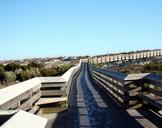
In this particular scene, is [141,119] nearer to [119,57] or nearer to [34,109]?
[34,109]

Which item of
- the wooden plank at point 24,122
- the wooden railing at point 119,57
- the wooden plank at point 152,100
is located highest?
the wooden plank at point 24,122

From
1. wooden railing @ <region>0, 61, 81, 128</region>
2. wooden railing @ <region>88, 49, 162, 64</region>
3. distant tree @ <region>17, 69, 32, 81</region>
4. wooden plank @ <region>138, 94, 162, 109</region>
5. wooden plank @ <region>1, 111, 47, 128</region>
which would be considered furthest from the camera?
wooden railing @ <region>88, 49, 162, 64</region>

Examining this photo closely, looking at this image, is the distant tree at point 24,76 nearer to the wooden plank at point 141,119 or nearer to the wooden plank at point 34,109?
the wooden plank at point 141,119

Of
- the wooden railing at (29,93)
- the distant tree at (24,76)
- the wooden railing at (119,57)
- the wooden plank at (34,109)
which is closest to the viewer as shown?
the wooden railing at (29,93)

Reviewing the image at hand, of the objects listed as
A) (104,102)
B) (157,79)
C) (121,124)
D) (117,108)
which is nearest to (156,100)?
(157,79)

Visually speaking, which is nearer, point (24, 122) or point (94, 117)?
point (24, 122)

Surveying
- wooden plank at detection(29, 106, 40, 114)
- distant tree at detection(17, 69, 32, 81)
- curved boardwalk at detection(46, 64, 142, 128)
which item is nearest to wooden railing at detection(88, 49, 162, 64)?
distant tree at detection(17, 69, 32, 81)

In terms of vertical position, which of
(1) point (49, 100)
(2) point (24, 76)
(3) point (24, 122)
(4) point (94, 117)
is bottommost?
(2) point (24, 76)

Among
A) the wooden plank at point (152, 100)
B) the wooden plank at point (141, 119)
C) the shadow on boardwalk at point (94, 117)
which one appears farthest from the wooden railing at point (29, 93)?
the wooden plank at point (152, 100)

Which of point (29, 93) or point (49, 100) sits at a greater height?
point (29, 93)

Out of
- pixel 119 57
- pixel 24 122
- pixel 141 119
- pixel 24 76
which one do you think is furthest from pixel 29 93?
pixel 119 57

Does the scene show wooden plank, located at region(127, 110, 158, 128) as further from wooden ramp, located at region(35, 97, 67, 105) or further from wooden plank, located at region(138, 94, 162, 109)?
wooden ramp, located at region(35, 97, 67, 105)

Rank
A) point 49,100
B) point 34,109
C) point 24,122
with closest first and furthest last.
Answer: point 24,122 → point 34,109 → point 49,100

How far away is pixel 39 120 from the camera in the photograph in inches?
159
